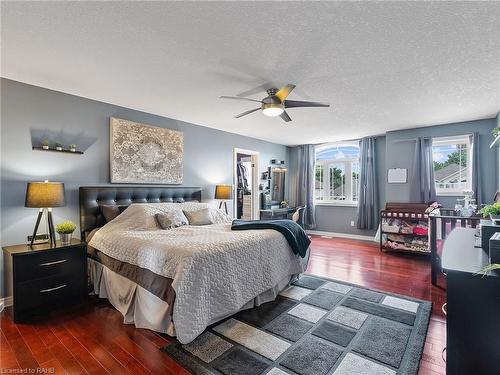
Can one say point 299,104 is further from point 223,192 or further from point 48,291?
point 48,291

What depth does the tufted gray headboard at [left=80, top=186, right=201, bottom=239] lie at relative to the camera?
3219 mm

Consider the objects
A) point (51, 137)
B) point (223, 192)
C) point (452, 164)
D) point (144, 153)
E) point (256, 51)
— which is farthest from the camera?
point (452, 164)

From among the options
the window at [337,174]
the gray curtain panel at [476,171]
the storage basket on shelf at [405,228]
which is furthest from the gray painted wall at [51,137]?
the gray curtain panel at [476,171]

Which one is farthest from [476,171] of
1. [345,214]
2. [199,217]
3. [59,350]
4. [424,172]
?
[59,350]

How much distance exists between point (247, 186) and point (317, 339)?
475cm

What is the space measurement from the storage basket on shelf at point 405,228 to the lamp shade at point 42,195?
17.3ft

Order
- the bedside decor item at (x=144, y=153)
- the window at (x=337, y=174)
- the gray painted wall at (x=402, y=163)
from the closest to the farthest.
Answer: the bedside decor item at (x=144, y=153) < the gray painted wall at (x=402, y=163) < the window at (x=337, y=174)

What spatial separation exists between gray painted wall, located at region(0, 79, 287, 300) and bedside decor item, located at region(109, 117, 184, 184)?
0.38 feet

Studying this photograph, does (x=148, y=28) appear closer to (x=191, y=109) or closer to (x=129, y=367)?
(x=191, y=109)

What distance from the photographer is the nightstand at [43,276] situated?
7.89ft

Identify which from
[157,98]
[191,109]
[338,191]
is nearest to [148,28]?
[157,98]

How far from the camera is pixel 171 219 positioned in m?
3.33

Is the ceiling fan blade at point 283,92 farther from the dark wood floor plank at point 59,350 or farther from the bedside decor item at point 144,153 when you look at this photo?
the dark wood floor plank at point 59,350

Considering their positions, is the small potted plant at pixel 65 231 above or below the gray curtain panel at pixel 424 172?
below
